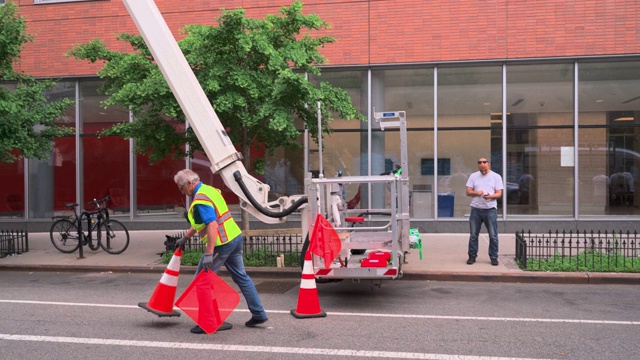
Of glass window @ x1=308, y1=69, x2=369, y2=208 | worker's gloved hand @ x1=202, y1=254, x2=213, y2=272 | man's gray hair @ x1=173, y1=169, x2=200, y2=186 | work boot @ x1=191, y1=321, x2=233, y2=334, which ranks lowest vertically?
work boot @ x1=191, y1=321, x2=233, y2=334

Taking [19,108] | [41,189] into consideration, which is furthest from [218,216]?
[41,189]

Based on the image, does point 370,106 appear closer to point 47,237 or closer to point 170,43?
point 170,43

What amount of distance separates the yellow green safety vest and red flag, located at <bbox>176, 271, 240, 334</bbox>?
0.42m

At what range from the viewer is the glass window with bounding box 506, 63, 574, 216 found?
14.0 m

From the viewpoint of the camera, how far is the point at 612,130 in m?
13.9

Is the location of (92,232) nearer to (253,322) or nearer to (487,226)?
(253,322)

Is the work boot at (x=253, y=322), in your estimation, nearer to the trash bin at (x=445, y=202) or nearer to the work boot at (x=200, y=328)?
the work boot at (x=200, y=328)

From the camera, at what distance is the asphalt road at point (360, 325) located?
17.3 ft

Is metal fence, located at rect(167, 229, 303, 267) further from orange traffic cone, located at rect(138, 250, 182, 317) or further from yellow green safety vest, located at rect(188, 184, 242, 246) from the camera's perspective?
yellow green safety vest, located at rect(188, 184, 242, 246)

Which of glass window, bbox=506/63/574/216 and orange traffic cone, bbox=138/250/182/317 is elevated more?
glass window, bbox=506/63/574/216

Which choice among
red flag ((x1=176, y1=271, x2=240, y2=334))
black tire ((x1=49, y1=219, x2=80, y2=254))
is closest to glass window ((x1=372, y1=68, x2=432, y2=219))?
black tire ((x1=49, y1=219, x2=80, y2=254))

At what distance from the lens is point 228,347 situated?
5398mm

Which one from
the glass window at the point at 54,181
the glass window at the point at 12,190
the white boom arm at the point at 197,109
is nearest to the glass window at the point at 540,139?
the white boom arm at the point at 197,109

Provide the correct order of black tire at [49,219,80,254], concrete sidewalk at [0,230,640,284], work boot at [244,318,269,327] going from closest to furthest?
1. work boot at [244,318,269,327]
2. concrete sidewalk at [0,230,640,284]
3. black tire at [49,219,80,254]
